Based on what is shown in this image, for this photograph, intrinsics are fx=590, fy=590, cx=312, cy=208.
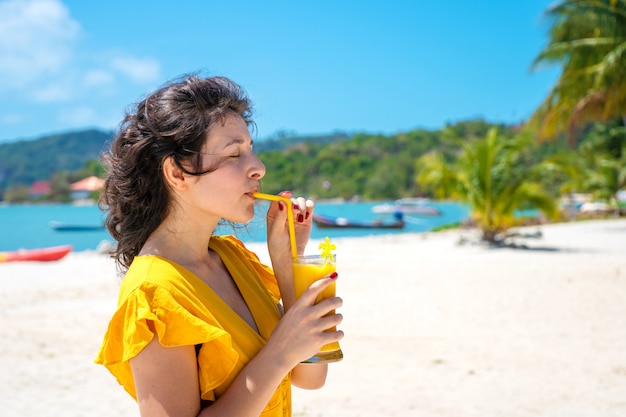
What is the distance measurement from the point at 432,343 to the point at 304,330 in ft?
13.8

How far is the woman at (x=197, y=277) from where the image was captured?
110 cm

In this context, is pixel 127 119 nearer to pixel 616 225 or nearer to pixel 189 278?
pixel 189 278

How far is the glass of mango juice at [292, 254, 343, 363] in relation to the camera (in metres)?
1.30

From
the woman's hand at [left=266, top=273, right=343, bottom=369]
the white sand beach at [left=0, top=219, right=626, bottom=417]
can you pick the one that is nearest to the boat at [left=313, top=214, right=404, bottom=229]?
the white sand beach at [left=0, top=219, right=626, bottom=417]

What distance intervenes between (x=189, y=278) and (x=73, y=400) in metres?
3.26

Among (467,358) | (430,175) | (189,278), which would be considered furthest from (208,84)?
(430,175)

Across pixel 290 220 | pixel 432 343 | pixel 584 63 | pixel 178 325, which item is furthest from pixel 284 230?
pixel 584 63

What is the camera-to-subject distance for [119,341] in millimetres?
1136

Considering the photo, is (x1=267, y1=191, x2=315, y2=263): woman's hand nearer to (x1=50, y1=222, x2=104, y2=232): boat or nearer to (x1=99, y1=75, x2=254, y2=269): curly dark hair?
(x1=99, y1=75, x2=254, y2=269): curly dark hair

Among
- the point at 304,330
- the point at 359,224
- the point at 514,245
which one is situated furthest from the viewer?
the point at 359,224

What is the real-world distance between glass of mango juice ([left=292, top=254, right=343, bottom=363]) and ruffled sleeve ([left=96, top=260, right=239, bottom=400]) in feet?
0.71

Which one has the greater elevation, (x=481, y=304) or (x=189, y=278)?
(x=189, y=278)

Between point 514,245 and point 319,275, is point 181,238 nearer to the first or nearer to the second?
point 319,275

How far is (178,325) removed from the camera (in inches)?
43.3
